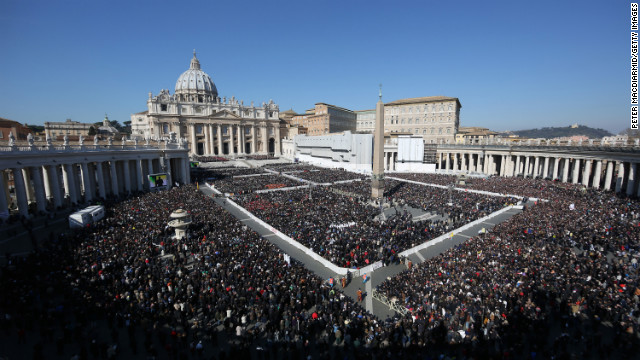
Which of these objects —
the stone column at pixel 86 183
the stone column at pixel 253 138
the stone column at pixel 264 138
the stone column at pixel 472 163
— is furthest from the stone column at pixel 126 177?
the stone column at pixel 264 138

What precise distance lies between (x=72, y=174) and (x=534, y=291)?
3408 centimetres

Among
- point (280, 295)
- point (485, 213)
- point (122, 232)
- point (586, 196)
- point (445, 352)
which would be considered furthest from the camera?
point (586, 196)

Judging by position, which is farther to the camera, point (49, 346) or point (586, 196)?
point (586, 196)

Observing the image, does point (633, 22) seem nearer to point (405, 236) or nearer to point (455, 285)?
point (405, 236)

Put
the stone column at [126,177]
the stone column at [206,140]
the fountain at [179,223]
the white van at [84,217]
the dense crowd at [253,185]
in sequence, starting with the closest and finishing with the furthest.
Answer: the fountain at [179,223], the white van at [84,217], the stone column at [126,177], the dense crowd at [253,185], the stone column at [206,140]

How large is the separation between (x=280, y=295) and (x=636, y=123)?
33.0 metres

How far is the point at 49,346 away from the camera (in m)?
9.28

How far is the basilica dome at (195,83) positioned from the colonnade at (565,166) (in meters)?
72.3

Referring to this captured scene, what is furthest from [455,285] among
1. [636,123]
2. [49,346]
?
[636,123]

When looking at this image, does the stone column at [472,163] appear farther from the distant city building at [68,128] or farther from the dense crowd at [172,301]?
the distant city building at [68,128]

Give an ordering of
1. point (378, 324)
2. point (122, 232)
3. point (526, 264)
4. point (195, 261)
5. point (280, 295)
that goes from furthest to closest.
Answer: point (122, 232) → point (195, 261) → point (526, 264) → point (280, 295) → point (378, 324)

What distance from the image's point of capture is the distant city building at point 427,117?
64750mm

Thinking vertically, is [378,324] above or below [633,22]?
below

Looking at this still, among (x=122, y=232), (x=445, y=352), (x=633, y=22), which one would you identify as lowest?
(x=445, y=352)
